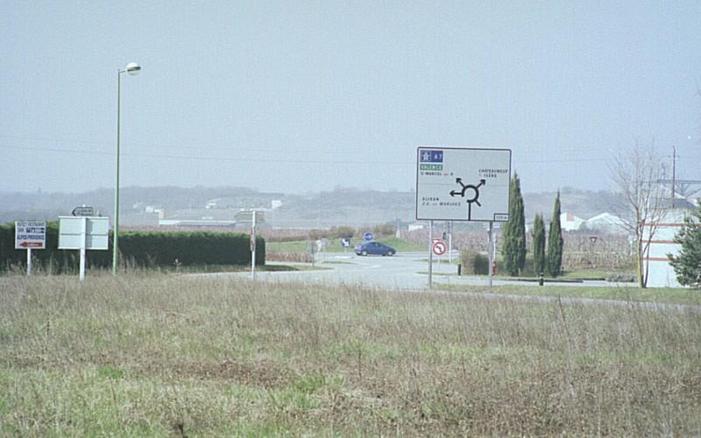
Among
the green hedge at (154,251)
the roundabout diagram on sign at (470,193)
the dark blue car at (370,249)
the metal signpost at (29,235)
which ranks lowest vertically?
the dark blue car at (370,249)

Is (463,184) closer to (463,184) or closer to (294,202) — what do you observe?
(463,184)

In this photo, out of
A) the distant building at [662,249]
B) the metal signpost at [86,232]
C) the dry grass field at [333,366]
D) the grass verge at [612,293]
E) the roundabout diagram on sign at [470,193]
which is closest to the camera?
the dry grass field at [333,366]

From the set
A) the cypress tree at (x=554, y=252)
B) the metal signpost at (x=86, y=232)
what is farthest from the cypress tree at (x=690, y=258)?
the metal signpost at (x=86, y=232)

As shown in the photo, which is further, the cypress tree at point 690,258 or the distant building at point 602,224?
the distant building at point 602,224

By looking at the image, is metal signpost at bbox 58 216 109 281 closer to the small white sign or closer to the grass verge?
the small white sign

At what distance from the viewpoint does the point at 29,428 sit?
25.7 feet

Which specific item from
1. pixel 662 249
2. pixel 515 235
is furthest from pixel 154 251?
pixel 662 249

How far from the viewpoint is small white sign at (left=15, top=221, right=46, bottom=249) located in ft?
100

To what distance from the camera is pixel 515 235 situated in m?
51.7

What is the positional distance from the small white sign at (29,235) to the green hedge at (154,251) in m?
2.16

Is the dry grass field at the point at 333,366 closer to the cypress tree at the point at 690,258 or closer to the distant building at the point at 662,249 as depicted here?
the cypress tree at the point at 690,258

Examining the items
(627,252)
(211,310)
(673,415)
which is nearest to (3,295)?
(211,310)

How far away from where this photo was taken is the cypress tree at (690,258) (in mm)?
35906

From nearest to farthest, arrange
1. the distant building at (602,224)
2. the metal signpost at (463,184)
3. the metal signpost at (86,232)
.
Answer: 1. the metal signpost at (86,232)
2. the metal signpost at (463,184)
3. the distant building at (602,224)
